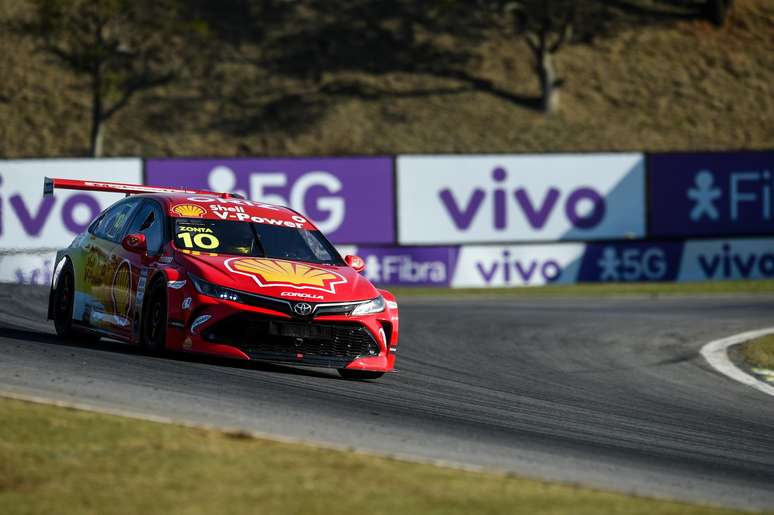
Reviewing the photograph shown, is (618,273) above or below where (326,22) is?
below

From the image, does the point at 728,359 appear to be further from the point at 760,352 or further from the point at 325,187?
the point at 325,187

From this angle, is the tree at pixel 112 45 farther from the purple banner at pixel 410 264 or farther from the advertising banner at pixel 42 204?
the purple banner at pixel 410 264

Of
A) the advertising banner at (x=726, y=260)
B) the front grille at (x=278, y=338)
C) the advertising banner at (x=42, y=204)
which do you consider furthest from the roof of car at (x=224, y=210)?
the advertising banner at (x=726, y=260)

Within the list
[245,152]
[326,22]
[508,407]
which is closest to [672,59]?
[326,22]

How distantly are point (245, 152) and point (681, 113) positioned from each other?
1418 cm

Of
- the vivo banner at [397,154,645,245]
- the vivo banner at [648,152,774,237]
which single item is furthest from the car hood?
the vivo banner at [648,152,774,237]

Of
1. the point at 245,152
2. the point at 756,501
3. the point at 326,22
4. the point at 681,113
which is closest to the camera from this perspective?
the point at 756,501

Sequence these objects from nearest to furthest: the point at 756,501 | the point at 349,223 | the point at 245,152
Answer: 1. the point at 756,501
2. the point at 349,223
3. the point at 245,152

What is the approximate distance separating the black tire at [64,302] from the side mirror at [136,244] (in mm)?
1413

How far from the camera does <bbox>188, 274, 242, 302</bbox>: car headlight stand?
33.1 ft

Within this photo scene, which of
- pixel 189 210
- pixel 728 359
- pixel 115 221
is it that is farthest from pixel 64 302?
pixel 728 359

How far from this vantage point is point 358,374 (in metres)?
11.0

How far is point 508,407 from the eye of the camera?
9.78 m

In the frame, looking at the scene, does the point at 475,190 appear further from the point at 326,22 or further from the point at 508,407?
the point at 326,22
